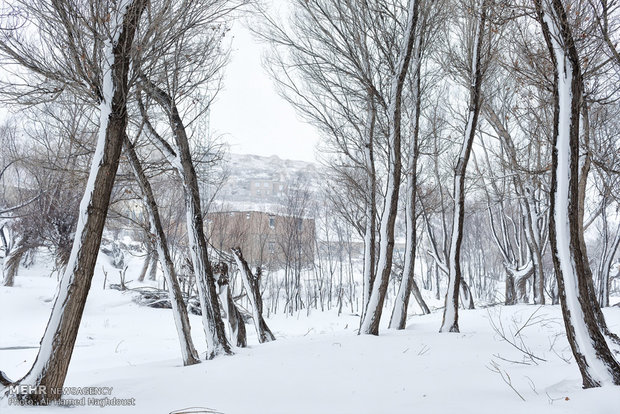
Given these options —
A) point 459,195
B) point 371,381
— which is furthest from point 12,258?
point 371,381

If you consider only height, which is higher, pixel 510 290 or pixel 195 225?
pixel 195 225

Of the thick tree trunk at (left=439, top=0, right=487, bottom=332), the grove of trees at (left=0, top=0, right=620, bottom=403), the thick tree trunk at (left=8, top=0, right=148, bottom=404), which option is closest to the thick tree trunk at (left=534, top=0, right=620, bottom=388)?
the grove of trees at (left=0, top=0, right=620, bottom=403)

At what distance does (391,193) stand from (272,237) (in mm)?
22825

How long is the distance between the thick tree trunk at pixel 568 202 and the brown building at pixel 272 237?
22.2m

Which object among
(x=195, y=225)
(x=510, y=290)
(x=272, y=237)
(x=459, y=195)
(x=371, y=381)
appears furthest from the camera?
(x=272, y=237)

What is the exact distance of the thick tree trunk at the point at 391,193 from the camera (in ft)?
22.1

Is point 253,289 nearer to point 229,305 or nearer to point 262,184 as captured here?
point 229,305

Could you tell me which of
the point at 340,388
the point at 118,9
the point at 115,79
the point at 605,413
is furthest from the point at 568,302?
the point at 118,9

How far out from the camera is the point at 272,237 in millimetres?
29172

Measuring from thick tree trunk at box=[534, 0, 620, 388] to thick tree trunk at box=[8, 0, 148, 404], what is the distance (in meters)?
3.85

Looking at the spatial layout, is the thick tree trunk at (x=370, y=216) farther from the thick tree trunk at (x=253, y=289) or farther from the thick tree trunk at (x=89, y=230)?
the thick tree trunk at (x=89, y=230)

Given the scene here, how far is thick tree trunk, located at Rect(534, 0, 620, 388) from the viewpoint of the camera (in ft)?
10.2

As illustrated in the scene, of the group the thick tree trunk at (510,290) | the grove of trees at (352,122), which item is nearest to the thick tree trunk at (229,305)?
the grove of trees at (352,122)

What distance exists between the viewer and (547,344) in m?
6.51
